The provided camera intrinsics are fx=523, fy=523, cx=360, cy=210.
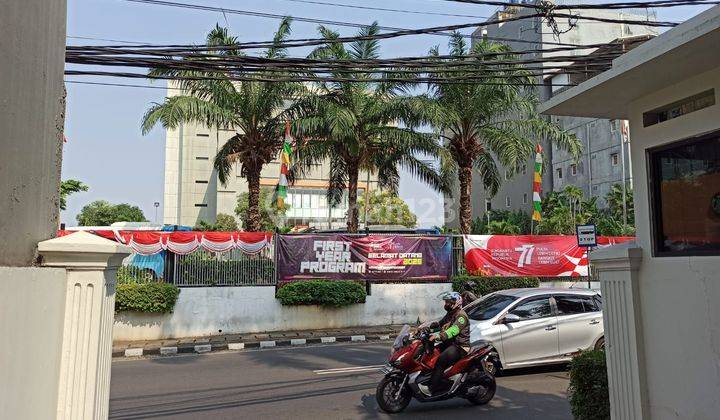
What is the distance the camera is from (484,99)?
1641 centimetres

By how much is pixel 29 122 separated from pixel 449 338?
16.2 ft

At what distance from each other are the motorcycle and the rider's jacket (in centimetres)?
18

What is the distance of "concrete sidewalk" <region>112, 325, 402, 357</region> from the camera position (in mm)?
11516

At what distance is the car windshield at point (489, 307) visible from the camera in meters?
8.60

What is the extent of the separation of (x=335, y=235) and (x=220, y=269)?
3245mm

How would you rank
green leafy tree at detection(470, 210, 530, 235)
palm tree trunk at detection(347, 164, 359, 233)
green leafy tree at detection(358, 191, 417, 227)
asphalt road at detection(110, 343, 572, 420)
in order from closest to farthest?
asphalt road at detection(110, 343, 572, 420), palm tree trunk at detection(347, 164, 359, 233), green leafy tree at detection(470, 210, 530, 235), green leafy tree at detection(358, 191, 417, 227)

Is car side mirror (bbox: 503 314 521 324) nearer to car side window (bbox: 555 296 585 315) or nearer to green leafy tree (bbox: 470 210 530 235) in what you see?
car side window (bbox: 555 296 585 315)

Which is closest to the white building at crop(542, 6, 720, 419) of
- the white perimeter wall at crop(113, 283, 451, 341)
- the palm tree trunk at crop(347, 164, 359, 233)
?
the white perimeter wall at crop(113, 283, 451, 341)

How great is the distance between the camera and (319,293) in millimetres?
13945

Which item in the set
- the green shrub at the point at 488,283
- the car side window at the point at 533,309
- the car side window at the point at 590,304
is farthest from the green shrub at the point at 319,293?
the car side window at the point at 590,304

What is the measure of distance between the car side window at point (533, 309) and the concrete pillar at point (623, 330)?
13.6 ft

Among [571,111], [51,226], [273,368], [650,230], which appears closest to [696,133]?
[650,230]

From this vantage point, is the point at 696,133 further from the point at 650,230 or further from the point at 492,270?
the point at 492,270

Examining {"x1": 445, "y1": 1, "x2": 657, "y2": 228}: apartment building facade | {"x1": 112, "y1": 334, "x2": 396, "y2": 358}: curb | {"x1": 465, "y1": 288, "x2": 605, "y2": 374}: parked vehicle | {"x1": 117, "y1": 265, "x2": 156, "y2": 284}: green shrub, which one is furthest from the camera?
{"x1": 445, "y1": 1, "x2": 657, "y2": 228}: apartment building facade
